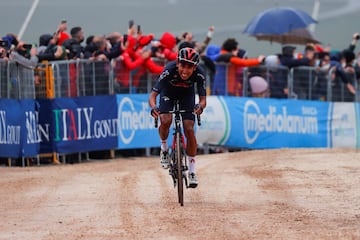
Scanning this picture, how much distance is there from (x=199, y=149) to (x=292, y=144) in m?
Answer: 2.09

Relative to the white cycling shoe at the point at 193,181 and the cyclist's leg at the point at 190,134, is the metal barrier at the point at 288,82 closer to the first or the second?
the cyclist's leg at the point at 190,134

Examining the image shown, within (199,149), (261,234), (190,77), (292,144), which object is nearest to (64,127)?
(199,149)

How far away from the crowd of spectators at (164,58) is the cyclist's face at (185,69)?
6.35 metres

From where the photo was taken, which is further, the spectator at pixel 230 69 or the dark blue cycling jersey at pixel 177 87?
the spectator at pixel 230 69

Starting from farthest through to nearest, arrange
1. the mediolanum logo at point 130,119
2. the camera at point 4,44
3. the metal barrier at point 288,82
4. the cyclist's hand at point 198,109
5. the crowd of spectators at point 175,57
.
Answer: the metal barrier at point 288,82, the mediolanum logo at point 130,119, the crowd of spectators at point 175,57, the camera at point 4,44, the cyclist's hand at point 198,109

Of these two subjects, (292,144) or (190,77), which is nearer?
(190,77)

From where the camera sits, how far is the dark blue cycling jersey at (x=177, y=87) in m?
11.9

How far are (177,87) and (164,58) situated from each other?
25.8 ft

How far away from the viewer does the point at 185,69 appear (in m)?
11.6

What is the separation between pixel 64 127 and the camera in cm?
1856

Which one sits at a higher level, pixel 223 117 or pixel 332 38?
pixel 332 38

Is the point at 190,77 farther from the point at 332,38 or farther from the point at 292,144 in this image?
the point at 332,38

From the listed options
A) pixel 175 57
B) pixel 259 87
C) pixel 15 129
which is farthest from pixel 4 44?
pixel 259 87

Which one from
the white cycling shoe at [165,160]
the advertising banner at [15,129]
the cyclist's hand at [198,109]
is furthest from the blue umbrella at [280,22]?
the cyclist's hand at [198,109]
